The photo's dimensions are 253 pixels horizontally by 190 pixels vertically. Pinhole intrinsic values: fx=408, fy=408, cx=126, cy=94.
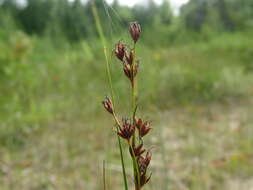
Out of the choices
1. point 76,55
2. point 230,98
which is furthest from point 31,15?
point 230,98

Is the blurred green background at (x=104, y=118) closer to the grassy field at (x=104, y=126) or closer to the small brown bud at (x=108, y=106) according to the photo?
the grassy field at (x=104, y=126)

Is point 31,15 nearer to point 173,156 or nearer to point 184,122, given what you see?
point 184,122

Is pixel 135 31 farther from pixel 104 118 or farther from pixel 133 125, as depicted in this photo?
pixel 104 118

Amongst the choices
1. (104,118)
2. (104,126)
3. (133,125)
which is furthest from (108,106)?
(104,118)

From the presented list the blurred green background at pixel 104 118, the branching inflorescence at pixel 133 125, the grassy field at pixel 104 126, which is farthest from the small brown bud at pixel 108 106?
the grassy field at pixel 104 126

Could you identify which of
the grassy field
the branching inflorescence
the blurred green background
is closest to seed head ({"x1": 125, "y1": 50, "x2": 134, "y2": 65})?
the branching inflorescence

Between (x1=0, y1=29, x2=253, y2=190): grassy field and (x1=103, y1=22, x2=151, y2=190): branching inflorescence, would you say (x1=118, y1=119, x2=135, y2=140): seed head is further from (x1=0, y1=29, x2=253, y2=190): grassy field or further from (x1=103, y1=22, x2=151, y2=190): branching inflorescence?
(x1=0, y1=29, x2=253, y2=190): grassy field

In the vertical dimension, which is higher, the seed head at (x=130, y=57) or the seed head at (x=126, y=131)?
the seed head at (x=130, y=57)
